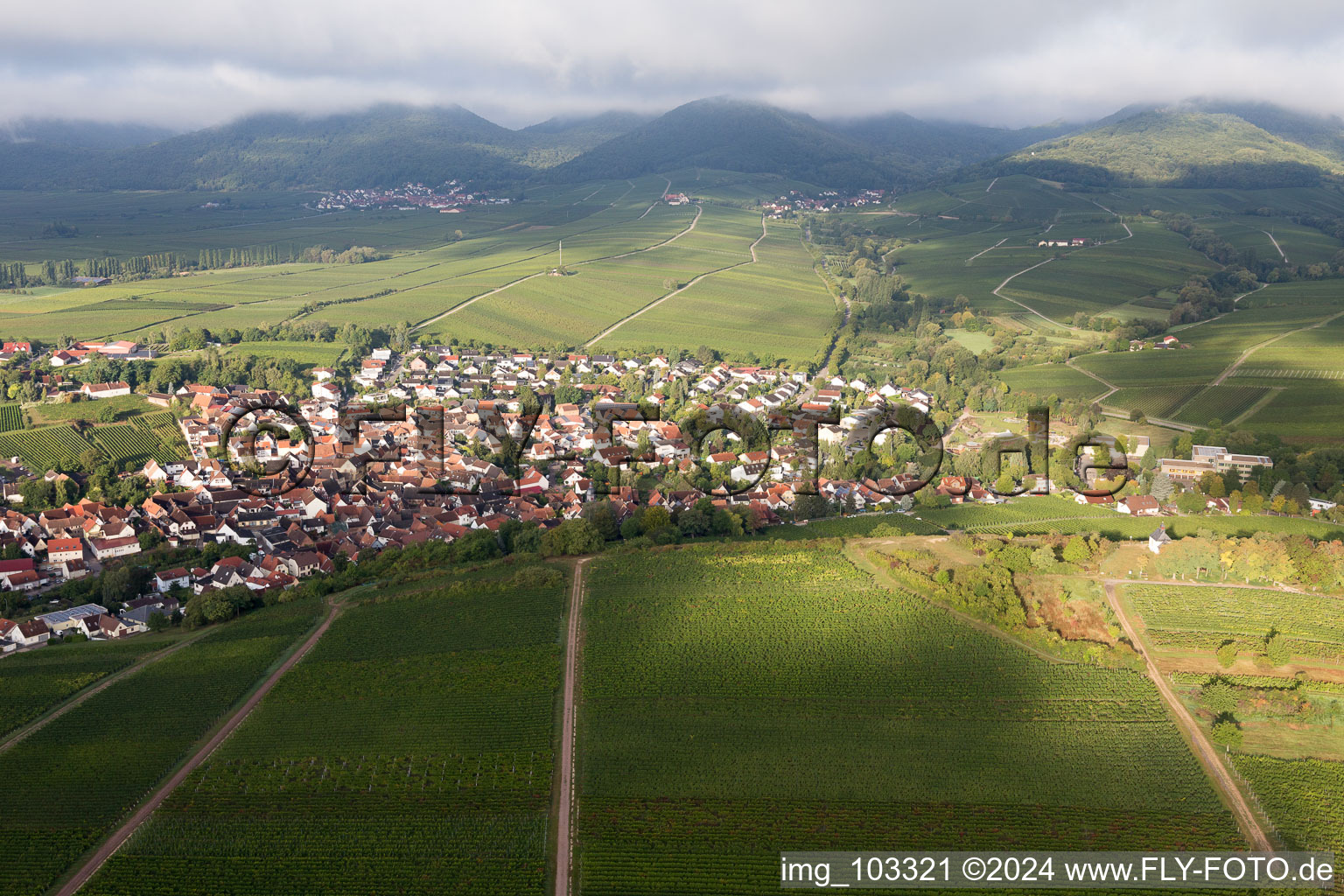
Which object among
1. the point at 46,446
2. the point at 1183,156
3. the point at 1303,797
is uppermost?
the point at 1183,156

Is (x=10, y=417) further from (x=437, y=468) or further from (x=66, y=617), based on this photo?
(x=66, y=617)

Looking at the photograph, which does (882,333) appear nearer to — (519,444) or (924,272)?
(924,272)

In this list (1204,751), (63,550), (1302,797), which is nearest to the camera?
(1302,797)

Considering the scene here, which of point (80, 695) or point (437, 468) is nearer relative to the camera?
point (80, 695)

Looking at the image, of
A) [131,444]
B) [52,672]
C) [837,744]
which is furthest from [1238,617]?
[131,444]

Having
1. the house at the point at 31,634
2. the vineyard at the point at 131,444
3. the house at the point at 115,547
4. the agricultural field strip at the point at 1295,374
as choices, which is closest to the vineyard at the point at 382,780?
the house at the point at 31,634
